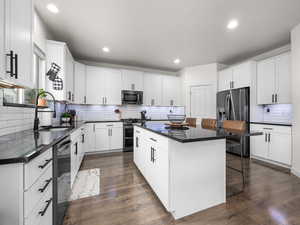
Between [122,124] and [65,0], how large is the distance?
2925 mm

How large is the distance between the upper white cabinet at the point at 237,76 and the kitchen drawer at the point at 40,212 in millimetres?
4312

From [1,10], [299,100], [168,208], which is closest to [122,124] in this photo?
[168,208]

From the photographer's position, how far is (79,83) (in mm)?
3803

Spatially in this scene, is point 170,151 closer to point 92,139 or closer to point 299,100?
point 299,100

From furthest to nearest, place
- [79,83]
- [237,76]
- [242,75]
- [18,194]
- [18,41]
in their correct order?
1. [79,83]
2. [237,76]
3. [242,75]
4. [18,41]
5. [18,194]

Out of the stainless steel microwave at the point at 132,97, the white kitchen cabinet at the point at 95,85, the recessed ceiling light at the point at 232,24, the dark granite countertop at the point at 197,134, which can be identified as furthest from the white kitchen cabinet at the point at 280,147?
the white kitchen cabinet at the point at 95,85

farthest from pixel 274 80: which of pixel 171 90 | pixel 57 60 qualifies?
pixel 57 60

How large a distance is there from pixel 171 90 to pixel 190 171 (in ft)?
12.6

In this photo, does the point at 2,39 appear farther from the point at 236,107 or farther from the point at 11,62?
the point at 236,107

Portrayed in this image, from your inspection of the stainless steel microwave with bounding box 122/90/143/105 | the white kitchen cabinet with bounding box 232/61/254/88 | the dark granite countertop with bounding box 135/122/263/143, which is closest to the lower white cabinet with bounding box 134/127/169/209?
the dark granite countertop with bounding box 135/122/263/143

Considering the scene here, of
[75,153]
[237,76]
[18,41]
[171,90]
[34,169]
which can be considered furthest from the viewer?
[171,90]

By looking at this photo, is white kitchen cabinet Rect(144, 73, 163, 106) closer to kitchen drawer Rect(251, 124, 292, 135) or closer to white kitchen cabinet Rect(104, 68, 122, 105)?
white kitchen cabinet Rect(104, 68, 122, 105)

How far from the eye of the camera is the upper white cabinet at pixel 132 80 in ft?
14.2

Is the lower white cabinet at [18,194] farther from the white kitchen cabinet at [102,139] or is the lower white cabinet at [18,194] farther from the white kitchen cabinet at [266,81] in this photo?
the white kitchen cabinet at [266,81]
